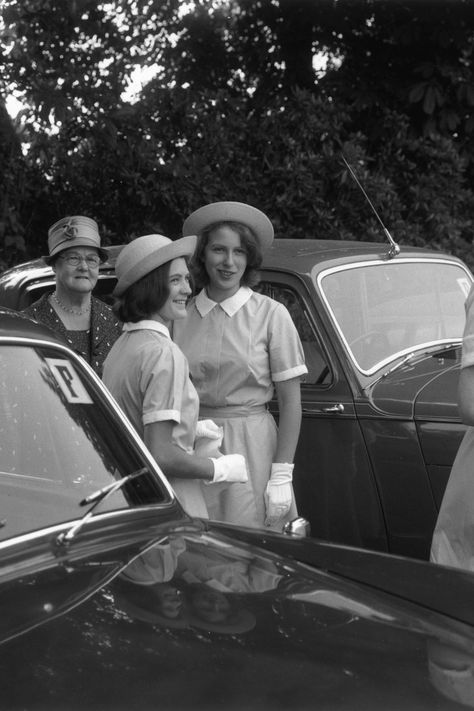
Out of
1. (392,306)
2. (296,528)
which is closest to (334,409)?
(392,306)

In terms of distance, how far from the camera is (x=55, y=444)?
2.65 meters

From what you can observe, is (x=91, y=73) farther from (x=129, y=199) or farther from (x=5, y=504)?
(x=5, y=504)

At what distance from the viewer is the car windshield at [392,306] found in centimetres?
482

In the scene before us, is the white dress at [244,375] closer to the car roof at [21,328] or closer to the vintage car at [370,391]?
the vintage car at [370,391]

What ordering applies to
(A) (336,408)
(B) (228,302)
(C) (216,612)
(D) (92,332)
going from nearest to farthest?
(C) (216,612), (B) (228,302), (A) (336,408), (D) (92,332)

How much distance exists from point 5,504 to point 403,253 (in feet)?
10.7

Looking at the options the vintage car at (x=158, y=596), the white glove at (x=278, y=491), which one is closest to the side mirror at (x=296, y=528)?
the vintage car at (x=158, y=596)

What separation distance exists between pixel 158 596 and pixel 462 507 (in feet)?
4.77

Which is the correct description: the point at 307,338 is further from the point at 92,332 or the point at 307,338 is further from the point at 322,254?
the point at 92,332

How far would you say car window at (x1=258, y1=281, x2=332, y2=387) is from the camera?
15.5ft

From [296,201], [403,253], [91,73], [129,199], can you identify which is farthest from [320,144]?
[403,253]

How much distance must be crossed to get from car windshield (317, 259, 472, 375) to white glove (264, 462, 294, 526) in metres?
0.93

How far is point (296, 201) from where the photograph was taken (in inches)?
343

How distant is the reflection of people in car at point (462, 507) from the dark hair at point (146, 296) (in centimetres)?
96
